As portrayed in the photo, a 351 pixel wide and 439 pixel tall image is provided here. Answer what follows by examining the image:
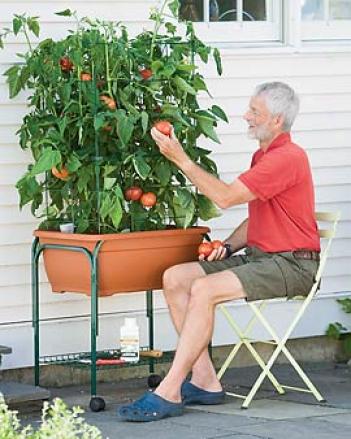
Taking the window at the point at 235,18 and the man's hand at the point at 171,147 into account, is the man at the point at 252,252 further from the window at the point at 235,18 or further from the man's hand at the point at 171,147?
the window at the point at 235,18

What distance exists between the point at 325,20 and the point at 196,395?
2.71 meters

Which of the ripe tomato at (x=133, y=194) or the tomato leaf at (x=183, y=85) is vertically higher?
the tomato leaf at (x=183, y=85)

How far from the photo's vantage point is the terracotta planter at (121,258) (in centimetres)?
686

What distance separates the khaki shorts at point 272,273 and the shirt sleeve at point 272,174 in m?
0.31

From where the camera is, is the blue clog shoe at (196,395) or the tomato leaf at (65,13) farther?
the tomato leaf at (65,13)

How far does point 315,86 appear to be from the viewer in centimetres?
830

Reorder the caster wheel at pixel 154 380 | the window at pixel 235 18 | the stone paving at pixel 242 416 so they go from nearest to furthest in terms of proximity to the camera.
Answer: the stone paving at pixel 242 416 < the caster wheel at pixel 154 380 < the window at pixel 235 18

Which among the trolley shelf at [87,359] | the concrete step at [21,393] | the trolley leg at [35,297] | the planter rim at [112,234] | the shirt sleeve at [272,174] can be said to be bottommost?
the concrete step at [21,393]

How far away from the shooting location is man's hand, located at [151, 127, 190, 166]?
6.54 meters

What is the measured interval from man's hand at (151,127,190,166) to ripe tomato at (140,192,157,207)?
352 millimetres

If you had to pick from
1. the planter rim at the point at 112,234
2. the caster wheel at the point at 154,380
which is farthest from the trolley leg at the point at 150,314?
the planter rim at the point at 112,234

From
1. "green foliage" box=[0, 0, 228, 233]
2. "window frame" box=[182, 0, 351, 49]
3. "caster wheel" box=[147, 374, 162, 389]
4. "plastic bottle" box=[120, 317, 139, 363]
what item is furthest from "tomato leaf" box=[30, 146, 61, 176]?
"window frame" box=[182, 0, 351, 49]

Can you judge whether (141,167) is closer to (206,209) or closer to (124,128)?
(124,128)

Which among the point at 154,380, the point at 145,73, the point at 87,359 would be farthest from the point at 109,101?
the point at 154,380
